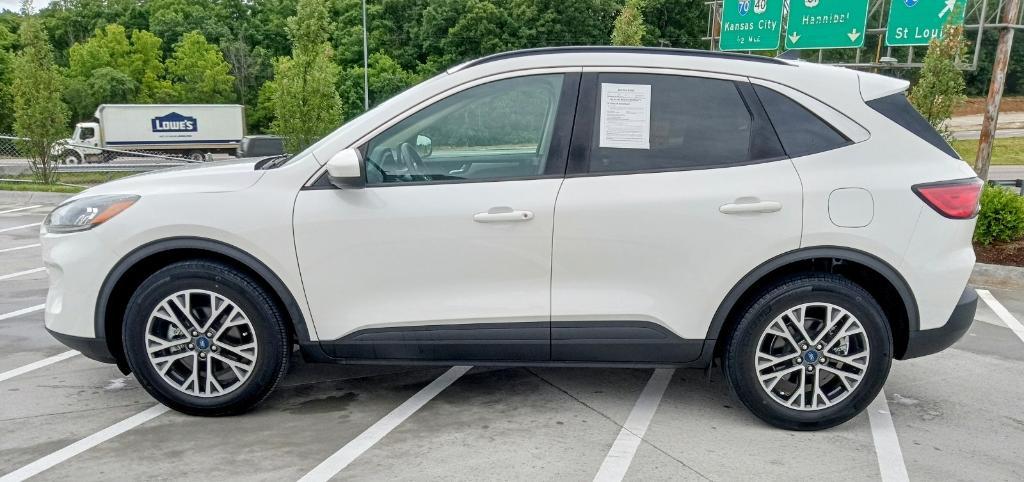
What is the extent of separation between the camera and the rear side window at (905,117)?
375 cm

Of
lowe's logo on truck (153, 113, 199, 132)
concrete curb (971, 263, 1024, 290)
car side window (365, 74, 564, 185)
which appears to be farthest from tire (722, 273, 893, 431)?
lowe's logo on truck (153, 113, 199, 132)

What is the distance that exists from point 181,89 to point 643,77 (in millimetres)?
65953

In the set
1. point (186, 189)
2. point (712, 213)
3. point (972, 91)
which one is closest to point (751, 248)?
point (712, 213)

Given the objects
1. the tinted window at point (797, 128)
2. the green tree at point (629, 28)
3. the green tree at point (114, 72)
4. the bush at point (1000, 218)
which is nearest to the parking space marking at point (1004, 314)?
the bush at point (1000, 218)

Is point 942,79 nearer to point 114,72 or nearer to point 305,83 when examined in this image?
point 305,83

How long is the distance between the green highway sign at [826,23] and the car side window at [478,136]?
17.5 meters

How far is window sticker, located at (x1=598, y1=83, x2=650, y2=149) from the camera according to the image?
3.74m

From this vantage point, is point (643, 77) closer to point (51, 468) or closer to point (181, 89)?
point (51, 468)

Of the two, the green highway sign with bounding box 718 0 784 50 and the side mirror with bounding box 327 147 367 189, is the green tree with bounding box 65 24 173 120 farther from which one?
the side mirror with bounding box 327 147 367 189

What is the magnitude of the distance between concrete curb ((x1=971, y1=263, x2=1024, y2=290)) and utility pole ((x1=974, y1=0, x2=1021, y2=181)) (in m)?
2.59

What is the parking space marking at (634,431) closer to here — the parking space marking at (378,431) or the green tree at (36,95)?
the parking space marking at (378,431)

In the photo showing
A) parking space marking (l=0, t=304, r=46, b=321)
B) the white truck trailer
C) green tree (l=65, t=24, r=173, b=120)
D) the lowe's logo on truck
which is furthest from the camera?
green tree (l=65, t=24, r=173, b=120)

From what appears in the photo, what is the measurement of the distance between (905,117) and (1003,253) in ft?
17.4

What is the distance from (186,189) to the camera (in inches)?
151
